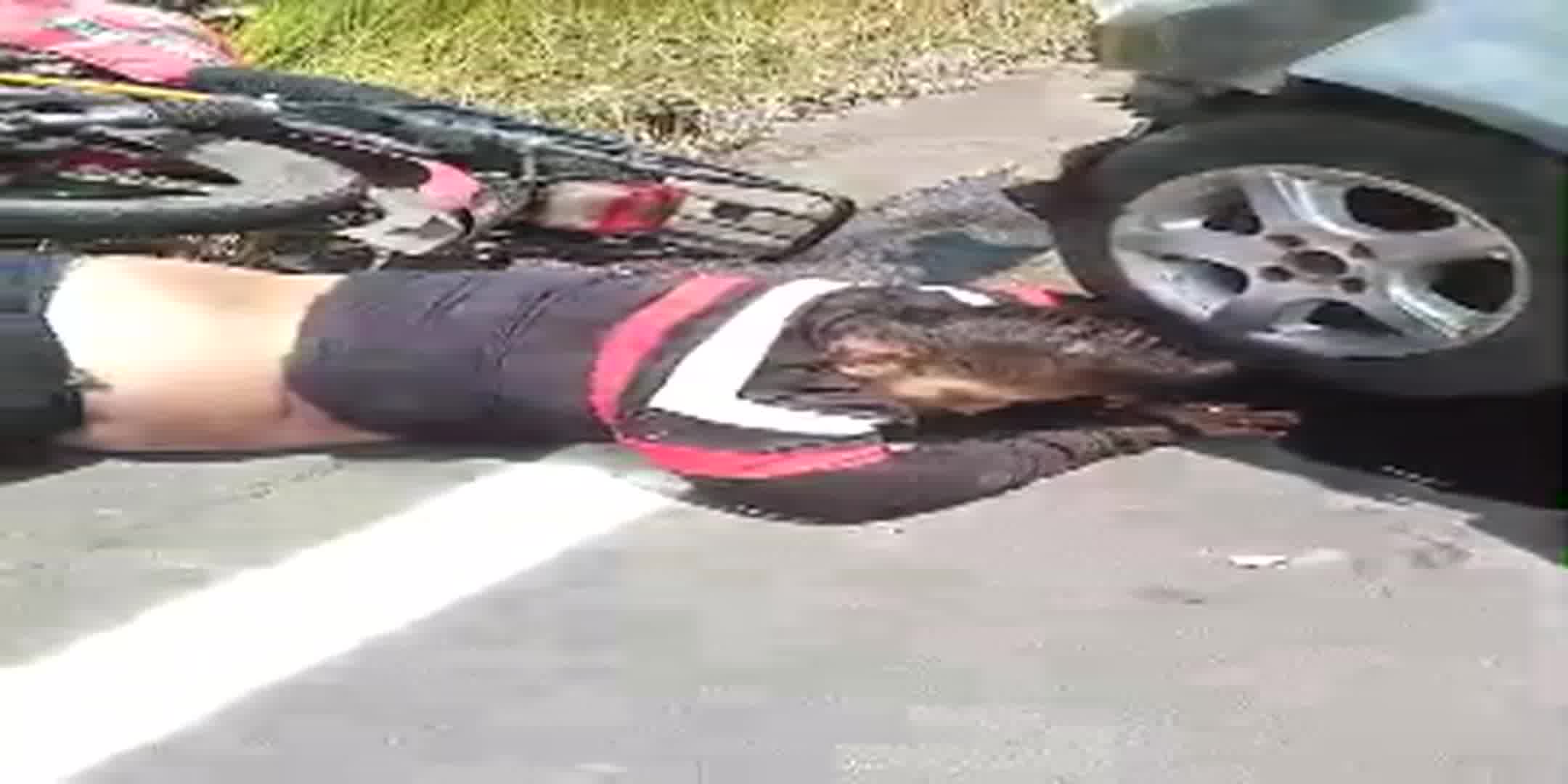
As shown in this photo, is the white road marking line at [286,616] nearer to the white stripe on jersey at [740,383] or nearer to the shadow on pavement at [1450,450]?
the white stripe on jersey at [740,383]

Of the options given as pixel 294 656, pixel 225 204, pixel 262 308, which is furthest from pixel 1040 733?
pixel 225 204

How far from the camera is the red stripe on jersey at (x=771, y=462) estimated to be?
14.0 ft

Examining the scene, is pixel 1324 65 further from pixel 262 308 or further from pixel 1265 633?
pixel 262 308

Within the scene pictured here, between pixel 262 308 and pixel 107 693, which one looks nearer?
pixel 107 693

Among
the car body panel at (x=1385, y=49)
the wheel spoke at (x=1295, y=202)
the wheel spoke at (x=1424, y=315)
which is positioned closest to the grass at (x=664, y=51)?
the car body panel at (x=1385, y=49)

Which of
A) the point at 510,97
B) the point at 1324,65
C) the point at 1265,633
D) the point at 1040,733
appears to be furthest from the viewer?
the point at 510,97

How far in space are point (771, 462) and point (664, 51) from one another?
5062mm

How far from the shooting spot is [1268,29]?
436 centimetres

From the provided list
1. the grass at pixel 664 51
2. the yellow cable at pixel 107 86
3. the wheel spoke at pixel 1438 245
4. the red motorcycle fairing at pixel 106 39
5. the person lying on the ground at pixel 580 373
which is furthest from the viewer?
the grass at pixel 664 51

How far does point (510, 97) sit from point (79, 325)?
3902 millimetres

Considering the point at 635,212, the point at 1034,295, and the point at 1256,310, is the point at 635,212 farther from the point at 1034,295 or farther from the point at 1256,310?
the point at 1256,310

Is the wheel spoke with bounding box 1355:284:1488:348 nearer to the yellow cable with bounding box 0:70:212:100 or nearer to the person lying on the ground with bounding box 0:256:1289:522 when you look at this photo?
the person lying on the ground with bounding box 0:256:1289:522

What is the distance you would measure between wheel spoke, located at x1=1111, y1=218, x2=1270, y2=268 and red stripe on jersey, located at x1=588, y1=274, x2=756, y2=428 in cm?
80

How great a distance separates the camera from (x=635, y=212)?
5965mm
